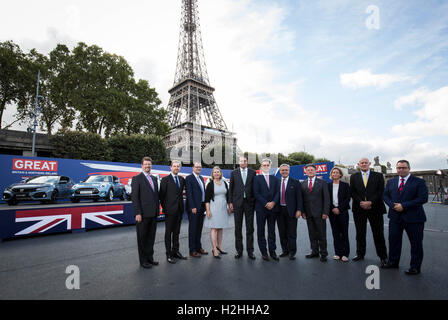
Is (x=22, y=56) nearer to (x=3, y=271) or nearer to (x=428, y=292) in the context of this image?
(x=3, y=271)

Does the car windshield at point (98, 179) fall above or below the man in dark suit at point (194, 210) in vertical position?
above

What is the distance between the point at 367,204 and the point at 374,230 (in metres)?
0.49

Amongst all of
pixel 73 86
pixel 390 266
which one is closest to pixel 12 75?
pixel 73 86

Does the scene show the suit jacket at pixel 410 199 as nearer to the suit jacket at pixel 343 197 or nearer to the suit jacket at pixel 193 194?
the suit jacket at pixel 343 197

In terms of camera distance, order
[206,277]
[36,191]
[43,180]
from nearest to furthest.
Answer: [206,277] < [36,191] < [43,180]

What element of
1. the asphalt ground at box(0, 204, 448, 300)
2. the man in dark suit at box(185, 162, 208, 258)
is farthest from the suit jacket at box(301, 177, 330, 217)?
the man in dark suit at box(185, 162, 208, 258)

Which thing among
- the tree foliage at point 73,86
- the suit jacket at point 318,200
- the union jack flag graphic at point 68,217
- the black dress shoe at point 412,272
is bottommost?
the black dress shoe at point 412,272

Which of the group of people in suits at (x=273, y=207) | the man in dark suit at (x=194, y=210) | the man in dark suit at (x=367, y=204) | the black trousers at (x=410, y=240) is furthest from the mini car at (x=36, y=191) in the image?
the black trousers at (x=410, y=240)

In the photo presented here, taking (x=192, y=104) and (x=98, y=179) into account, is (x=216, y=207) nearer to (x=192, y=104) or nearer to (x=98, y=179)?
(x=98, y=179)

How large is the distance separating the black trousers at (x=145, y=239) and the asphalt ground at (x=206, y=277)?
198 mm

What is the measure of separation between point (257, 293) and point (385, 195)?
9.11 ft

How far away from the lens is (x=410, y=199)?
3.46 meters

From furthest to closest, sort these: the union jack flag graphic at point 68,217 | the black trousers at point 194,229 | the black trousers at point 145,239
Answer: the union jack flag graphic at point 68,217 < the black trousers at point 194,229 < the black trousers at point 145,239

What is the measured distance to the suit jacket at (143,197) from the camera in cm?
376
